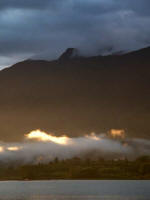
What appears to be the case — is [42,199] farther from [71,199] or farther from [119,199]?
[119,199]

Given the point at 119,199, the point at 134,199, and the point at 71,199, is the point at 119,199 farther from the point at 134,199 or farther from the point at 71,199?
the point at 71,199

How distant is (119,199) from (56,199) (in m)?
22.9

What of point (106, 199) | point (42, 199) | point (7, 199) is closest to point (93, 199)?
point (106, 199)

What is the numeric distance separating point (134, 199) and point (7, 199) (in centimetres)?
4618

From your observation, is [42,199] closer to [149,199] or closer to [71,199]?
[71,199]

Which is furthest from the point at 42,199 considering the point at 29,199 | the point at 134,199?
the point at 134,199

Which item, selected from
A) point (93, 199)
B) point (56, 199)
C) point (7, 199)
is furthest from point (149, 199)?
point (7, 199)

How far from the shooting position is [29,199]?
196000 mm

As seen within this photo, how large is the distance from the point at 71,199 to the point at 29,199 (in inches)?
607

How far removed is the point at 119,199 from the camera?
19325cm

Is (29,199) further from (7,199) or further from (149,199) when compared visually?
(149,199)

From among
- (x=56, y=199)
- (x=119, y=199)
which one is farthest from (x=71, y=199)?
(x=119, y=199)

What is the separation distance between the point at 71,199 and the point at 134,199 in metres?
23.4

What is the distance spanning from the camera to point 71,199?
646 feet
